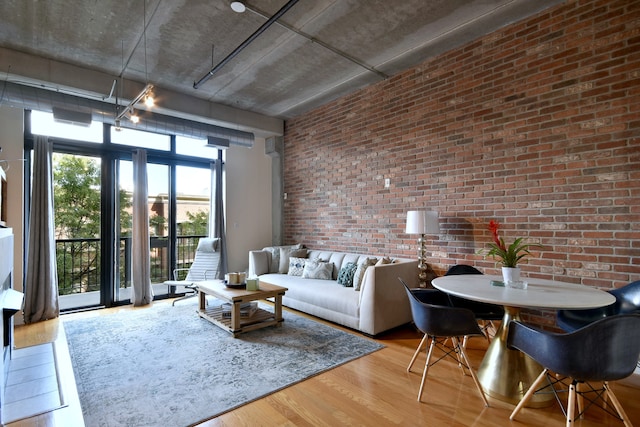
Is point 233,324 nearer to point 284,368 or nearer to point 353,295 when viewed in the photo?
point 284,368

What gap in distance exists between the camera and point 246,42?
3.49m

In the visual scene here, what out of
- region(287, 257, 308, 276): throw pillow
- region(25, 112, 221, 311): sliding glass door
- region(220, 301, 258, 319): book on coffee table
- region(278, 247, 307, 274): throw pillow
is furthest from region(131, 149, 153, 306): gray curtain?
region(287, 257, 308, 276): throw pillow

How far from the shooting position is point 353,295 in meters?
3.83

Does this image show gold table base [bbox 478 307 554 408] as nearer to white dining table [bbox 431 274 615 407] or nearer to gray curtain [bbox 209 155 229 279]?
white dining table [bbox 431 274 615 407]

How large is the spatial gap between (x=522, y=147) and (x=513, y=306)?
1921mm

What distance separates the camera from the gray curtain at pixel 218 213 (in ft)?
19.4

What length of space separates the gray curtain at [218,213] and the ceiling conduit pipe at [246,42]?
1.67m

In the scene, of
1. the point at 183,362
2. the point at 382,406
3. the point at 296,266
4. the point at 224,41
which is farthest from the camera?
the point at 296,266

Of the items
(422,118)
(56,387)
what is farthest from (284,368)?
(422,118)

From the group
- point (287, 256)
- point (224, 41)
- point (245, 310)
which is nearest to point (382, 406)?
→ point (245, 310)

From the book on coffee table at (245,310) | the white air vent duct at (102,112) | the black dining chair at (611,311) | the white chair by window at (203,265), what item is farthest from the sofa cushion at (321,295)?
the white air vent duct at (102,112)

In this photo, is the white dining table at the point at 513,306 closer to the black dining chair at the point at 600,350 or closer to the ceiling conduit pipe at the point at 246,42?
the black dining chair at the point at 600,350

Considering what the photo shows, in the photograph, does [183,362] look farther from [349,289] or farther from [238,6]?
[238,6]

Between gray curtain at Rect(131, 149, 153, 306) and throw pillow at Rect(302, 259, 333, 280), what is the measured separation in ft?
8.35
